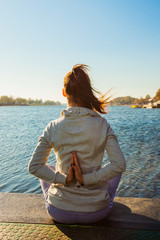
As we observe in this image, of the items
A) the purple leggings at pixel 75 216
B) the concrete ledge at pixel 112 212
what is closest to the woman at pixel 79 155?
the purple leggings at pixel 75 216

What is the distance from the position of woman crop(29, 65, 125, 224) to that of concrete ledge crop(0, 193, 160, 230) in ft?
1.11

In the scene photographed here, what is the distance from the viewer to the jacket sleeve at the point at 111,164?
75.1 inches

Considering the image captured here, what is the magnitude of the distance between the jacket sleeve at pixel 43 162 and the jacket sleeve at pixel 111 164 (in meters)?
0.24

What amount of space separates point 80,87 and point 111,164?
689 millimetres

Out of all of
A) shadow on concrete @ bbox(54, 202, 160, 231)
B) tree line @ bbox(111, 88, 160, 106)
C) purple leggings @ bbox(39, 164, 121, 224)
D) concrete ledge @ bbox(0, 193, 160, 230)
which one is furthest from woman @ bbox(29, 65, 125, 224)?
tree line @ bbox(111, 88, 160, 106)

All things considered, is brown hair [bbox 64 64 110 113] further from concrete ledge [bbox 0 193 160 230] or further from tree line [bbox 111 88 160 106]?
tree line [bbox 111 88 160 106]

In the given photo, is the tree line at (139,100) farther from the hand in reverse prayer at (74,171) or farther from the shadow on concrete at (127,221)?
the hand in reverse prayer at (74,171)

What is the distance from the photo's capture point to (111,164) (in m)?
1.93

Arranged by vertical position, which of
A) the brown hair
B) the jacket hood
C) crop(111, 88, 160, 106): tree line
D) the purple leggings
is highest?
crop(111, 88, 160, 106): tree line

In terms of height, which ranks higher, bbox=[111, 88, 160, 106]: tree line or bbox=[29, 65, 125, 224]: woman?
bbox=[111, 88, 160, 106]: tree line

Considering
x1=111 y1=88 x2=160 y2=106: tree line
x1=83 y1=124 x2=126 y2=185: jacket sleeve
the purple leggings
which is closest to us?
x1=83 y1=124 x2=126 y2=185: jacket sleeve

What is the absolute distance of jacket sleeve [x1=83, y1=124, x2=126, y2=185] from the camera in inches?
75.1

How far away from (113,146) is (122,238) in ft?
2.65

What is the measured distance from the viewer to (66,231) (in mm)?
2086
